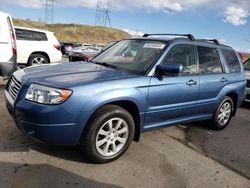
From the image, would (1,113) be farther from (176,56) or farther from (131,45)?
(176,56)

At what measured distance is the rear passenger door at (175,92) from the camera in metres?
4.28

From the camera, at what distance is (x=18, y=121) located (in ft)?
12.0

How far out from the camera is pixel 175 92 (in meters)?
4.52

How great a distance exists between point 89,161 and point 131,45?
6.98ft

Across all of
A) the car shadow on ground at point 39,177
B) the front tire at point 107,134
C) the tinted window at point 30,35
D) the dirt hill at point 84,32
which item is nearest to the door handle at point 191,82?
the front tire at point 107,134

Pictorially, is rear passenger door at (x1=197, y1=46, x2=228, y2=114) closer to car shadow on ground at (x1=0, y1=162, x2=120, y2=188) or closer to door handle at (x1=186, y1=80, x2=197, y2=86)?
door handle at (x1=186, y1=80, x2=197, y2=86)

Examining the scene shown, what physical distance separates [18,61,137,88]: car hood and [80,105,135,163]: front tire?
0.43m

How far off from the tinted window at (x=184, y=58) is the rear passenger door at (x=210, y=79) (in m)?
0.20

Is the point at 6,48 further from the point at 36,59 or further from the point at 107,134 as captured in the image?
the point at 107,134

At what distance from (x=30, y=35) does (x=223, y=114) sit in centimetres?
753

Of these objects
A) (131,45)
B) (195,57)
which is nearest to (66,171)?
(131,45)

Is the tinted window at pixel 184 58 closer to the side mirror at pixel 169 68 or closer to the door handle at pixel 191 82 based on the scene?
the door handle at pixel 191 82

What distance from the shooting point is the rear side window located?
5969mm

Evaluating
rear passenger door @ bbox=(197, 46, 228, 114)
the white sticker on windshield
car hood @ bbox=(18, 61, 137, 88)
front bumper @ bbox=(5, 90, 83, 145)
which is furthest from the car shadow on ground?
rear passenger door @ bbox=(197, 46, 228, 114)
